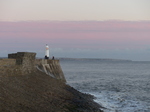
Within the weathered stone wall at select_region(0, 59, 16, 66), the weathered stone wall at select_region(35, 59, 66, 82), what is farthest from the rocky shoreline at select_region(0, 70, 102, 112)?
the weathered stone wall at select_region(35, 59, 66, 82)

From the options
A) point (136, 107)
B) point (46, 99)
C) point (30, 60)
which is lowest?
point (136, 107)

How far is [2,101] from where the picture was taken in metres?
14.4

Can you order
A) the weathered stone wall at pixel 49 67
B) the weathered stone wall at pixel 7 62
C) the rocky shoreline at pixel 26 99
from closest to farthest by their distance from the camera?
1. the rocky shoreline at pixel 26 99
2. the weathered stone wall at pixel 7 62
3. the weathered stone wall at pixel 49 67

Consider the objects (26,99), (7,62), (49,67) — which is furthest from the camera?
(49,67)

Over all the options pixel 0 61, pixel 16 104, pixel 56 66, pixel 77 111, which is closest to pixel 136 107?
pixel 77 111

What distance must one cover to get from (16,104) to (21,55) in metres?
9.83

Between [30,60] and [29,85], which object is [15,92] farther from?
[30,60]

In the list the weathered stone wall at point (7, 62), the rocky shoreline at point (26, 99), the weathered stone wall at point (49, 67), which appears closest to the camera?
the rocky shoreline at point (26, 99)

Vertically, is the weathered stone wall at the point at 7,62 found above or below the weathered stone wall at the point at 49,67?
above

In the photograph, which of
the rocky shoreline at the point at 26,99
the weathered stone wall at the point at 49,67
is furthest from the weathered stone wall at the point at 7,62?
the weathered stone wall at the point at 49,67

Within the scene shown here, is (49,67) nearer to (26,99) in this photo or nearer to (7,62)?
(7,62)

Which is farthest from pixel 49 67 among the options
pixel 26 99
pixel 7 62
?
pixel 26 99

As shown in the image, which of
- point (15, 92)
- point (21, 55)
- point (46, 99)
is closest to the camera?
point (15, 92)

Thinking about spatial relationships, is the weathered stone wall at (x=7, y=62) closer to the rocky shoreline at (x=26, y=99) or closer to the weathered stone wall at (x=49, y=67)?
the rocky shoreline at (x=26, y=99)
